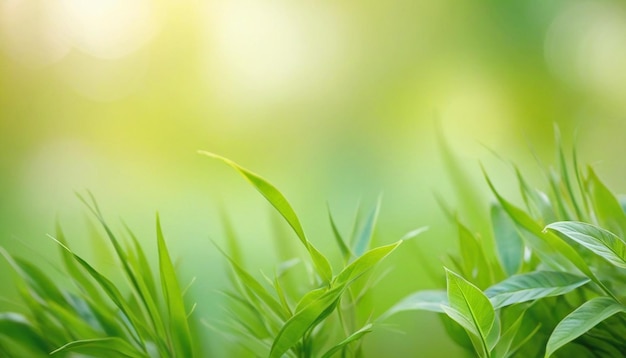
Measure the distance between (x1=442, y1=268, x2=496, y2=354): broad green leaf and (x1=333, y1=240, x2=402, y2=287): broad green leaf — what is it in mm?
72

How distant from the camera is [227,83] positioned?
3.04 feet

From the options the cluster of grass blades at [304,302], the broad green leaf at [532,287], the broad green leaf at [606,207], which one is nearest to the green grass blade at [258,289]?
the cluster of grass blades at [304,302]

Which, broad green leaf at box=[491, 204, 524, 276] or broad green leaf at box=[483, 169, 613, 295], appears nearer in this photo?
broad green leaf at box=[483, 169, 613, 295]

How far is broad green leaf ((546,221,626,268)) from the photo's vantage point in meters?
0.60

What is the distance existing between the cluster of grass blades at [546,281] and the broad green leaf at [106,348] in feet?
1.07

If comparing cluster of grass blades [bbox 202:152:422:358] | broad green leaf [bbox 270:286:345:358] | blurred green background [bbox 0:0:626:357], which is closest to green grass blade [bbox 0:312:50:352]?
blurred green background [bbox 0:0:626:357]

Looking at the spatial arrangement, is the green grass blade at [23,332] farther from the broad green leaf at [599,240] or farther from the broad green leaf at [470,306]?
the broad green leaf at [599,240]

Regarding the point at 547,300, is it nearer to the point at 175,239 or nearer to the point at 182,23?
the point at 175,239

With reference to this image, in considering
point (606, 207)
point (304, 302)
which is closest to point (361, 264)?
point (304, 302)

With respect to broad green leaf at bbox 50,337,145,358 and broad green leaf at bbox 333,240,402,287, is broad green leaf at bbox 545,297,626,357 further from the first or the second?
broad green leaf at bbox 50,337,145,358

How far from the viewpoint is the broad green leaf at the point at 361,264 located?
63 cm

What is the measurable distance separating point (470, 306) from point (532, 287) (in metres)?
0.12

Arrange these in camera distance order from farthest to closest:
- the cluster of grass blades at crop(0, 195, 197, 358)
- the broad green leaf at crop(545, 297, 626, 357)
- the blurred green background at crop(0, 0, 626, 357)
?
the blurred green background at crop(0, 0, 626, 357) < the cluster of grass blades at crop(0, 195, 197, 358) < the broad green leaf at crop(545, 297, 626, 357)

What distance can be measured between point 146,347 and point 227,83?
42 cm
